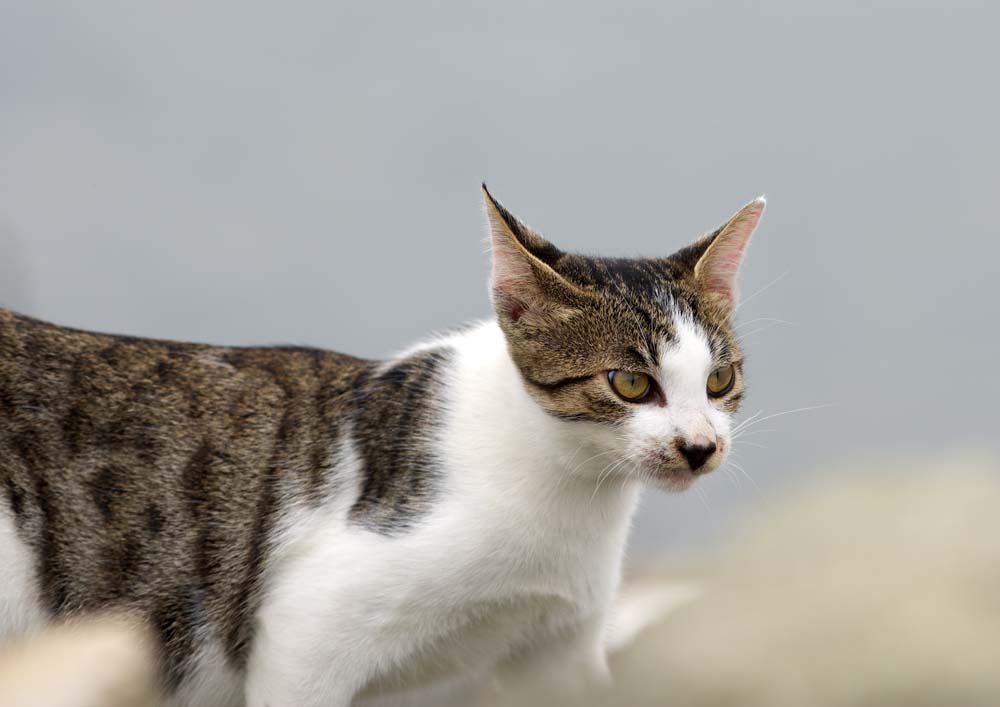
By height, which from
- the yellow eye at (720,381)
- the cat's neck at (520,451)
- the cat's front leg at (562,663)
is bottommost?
the cat's front leg at (562,663)

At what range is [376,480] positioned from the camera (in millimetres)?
3436

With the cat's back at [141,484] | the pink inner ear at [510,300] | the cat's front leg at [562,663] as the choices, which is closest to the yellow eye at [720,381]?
the pink inner ear at [510,300]

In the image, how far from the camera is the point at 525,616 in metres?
3.45

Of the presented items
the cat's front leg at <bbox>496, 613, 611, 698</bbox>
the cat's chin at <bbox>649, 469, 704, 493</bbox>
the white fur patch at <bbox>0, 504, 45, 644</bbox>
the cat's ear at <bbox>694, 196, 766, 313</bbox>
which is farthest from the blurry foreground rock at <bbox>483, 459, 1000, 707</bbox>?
the white fur patch at <bbox>0, 504, 45, 644</bbox>

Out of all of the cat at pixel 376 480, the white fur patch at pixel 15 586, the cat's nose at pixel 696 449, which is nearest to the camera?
the cat's nose at pixel 696 449

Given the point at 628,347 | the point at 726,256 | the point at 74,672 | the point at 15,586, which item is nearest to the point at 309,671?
the point at 74,672

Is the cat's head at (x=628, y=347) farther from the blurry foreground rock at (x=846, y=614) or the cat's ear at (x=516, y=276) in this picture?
the blurry foreground rock at (x=846, y=614)

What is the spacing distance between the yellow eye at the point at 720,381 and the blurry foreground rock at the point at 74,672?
164cm

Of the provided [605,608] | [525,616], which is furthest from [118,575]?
[605,608]

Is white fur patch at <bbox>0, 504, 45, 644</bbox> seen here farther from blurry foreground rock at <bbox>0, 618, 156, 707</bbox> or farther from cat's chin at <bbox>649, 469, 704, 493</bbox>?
cat's chin at <bbox>649, 469, 704, 493</bbox>

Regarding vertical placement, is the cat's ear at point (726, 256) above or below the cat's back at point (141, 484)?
above

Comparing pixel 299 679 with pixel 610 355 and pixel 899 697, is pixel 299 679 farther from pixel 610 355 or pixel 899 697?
pixel 899 697

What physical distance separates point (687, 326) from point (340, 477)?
1084 mm

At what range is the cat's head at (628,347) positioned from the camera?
9.88 feet
